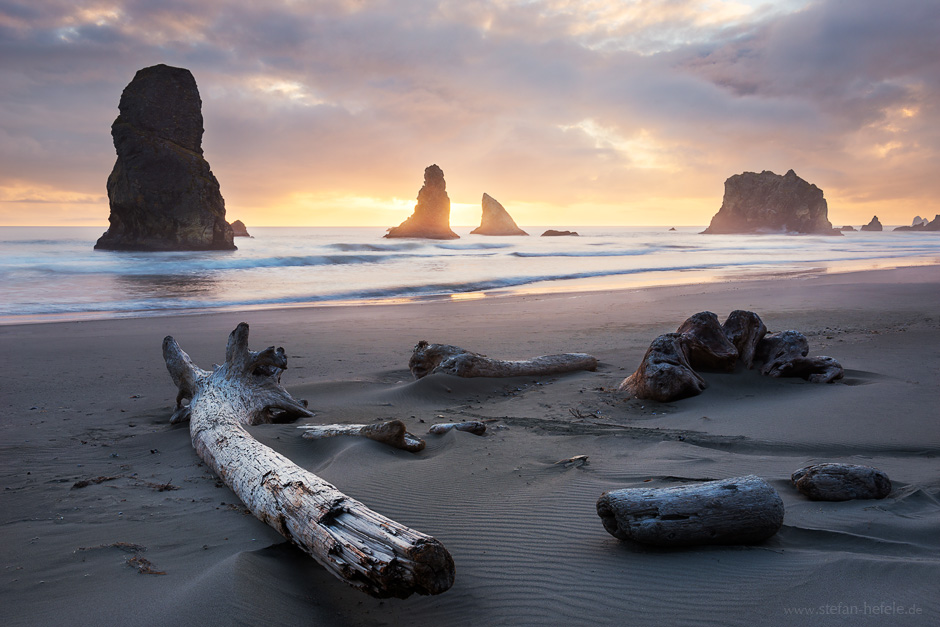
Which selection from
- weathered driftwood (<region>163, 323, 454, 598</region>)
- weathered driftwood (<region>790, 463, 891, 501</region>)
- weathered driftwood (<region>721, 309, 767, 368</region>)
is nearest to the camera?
weathered driftwood (<region>163, 323, 454, 598</region>)

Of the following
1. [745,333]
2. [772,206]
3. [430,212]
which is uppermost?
[772,206]

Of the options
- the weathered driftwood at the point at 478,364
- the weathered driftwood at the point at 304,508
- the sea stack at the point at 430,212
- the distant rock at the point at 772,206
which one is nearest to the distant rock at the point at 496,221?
the sea stack at the point at 430,212

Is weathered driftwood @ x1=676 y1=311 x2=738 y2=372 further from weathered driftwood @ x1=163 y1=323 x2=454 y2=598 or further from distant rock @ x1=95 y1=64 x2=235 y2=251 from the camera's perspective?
distant rock @ x1=95 y1=64 x2=235 y2=251

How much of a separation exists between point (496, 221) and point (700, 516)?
125 m

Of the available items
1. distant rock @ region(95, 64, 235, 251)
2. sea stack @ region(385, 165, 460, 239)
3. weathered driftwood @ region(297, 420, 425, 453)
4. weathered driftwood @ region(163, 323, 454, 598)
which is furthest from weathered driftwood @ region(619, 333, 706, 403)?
sea stack @ region(385, 165, 460, 239)

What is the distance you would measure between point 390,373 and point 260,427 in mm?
2750

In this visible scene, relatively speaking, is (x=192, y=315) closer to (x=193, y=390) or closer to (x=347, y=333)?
(x=347, y=333)

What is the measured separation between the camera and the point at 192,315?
42.0ft

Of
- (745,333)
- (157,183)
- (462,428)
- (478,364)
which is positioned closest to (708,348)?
(745,333)

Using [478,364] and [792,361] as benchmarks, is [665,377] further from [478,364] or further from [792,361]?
[478,364]

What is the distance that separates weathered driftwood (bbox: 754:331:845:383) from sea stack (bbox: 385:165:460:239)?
81166 millimetres

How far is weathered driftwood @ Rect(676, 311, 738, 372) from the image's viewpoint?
6447mm

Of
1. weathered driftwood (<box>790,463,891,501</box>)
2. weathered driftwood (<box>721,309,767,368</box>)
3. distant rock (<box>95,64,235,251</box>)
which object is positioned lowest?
weathered driftwood (<box>790,463,891,501</box>)

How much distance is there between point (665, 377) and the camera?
19.1 feet
